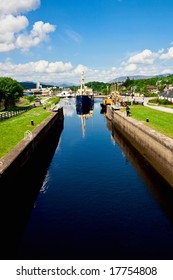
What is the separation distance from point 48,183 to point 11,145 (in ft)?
17.6

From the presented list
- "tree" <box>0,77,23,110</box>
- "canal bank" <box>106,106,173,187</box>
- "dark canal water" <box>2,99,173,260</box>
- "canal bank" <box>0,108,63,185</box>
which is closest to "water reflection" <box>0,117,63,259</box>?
"dark canal water" <box>2,99,173,260</box>

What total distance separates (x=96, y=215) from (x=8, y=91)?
63071mm

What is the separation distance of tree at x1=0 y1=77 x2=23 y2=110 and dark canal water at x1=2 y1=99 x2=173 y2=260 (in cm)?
4788

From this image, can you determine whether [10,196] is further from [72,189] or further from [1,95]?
[1,95]

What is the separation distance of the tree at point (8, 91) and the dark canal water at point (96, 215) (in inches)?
1885

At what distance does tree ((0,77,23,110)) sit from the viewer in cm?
7481

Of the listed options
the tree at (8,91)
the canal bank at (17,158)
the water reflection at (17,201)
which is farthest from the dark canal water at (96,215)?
the tree at (8,91)

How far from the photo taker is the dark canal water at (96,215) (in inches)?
575

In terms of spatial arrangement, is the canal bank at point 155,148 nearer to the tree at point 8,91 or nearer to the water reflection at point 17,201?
the water reflection at point 17,201

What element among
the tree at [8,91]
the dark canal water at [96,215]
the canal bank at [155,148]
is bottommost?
the dark canal water at [96,215]

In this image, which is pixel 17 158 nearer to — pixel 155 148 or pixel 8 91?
pixel 155 148

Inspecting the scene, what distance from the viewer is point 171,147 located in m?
23.4

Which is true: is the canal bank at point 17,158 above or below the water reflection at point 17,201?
above

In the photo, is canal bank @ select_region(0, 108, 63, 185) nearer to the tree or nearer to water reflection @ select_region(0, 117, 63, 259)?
water reflection @ select_region(0, 117, 63, 259)
